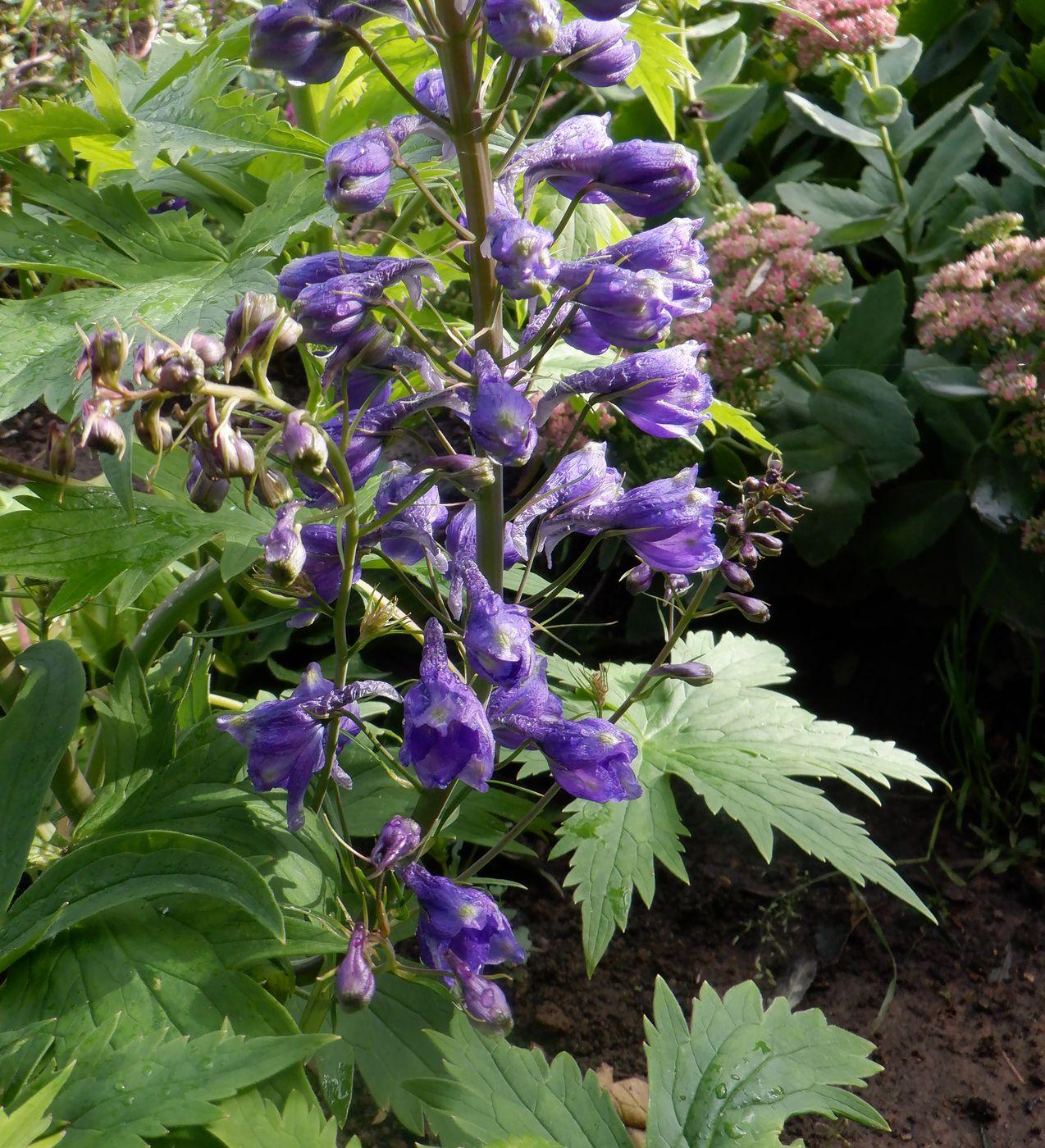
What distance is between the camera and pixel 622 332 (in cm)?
104

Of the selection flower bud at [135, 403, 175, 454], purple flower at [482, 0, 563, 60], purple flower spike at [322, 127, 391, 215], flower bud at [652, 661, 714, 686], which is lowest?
flower bud at [652, 661, 714, 686]

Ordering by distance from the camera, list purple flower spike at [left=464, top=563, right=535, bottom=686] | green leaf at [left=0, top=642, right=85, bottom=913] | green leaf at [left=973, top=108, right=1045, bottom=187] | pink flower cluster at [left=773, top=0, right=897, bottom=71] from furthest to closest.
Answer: green leaf at [left=973, top=108, right=1045, bottom=187], pink flower cluster at [left=773, top=0, right=897, bottom=71], green leaf at [left=0, top=642, right=85, bottom=913], purple flower spike at [left=464, top=563, right=535, bottom=686]

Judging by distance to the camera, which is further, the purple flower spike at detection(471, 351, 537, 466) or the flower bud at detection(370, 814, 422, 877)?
the flower bud at detection(370, 814, 422, 877)

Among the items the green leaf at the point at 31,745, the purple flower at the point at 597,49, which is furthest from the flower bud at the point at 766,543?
the green leaf at the point at 31,745

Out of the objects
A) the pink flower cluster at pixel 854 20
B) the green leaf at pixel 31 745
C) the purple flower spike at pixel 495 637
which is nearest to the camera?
the purple flower spike at pixel 495 637

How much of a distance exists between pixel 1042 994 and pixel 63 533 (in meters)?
1.98

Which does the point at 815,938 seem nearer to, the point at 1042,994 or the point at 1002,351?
the point at 1042,994

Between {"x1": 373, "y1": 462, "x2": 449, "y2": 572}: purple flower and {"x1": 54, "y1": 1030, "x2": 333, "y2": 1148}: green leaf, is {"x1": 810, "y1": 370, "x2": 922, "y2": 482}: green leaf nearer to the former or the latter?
{"x1": 373, "y1": 462, "x2": 449, "y2": 572}: purple flower

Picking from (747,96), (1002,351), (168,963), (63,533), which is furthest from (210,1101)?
(747,96)

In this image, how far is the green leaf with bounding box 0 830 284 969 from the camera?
44.7 inches

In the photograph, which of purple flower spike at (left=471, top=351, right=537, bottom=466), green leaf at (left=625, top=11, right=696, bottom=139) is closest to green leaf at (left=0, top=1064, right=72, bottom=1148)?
purple flower spike at (left=471, top=351, right=537, bottom=466)

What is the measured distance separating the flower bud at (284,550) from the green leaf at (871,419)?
5.76 feet

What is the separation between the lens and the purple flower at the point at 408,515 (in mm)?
1184

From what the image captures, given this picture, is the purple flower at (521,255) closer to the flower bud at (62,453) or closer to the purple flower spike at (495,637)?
the purple flower spike at (495,637)
